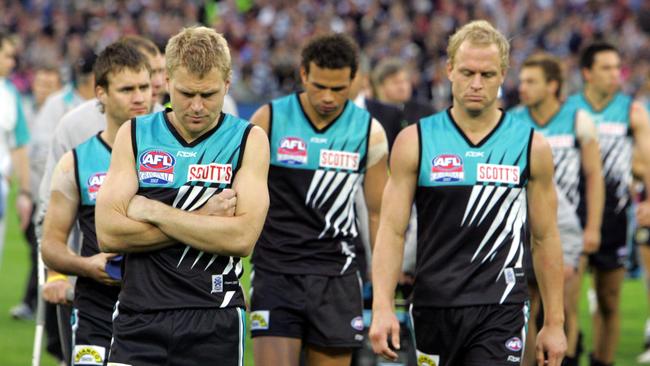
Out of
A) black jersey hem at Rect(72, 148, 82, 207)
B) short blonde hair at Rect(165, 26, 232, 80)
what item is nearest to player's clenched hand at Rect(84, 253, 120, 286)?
black jersey hem at Rect(72, 148, 82, 207)

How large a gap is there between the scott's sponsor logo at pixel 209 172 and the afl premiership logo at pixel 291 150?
181cm

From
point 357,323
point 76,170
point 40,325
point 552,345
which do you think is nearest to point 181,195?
point 76,170

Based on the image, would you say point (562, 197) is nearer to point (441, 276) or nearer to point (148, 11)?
point (441, 276)

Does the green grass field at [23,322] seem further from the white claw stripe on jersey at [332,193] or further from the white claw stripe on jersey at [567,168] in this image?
the white claw stripe on jersey at [332,193]

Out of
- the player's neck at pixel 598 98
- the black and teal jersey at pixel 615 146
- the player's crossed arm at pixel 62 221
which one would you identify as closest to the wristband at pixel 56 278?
the player's crossed arm at pixel 62 221

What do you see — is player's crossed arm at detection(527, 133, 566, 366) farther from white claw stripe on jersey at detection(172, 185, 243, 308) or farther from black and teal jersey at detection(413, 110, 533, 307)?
white claw stripe on jersey at detection(172, 185, 243, 308)

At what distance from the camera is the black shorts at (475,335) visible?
6.14 meters

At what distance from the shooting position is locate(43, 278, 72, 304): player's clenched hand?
691cm

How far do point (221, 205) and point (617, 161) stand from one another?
20.2ft

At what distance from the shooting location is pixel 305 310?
286 inches

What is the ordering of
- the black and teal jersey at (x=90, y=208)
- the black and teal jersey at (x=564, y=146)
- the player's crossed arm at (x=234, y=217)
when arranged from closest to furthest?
the player's crossed arm at (x=234, y=217) < the black and teal jersey at (x=90, y=208) < the black and teal jersey at (x=564, y=146)

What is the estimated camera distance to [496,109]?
6363mm

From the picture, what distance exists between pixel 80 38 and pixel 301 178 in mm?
28481

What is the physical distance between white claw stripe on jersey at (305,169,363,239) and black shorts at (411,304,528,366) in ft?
4.14
